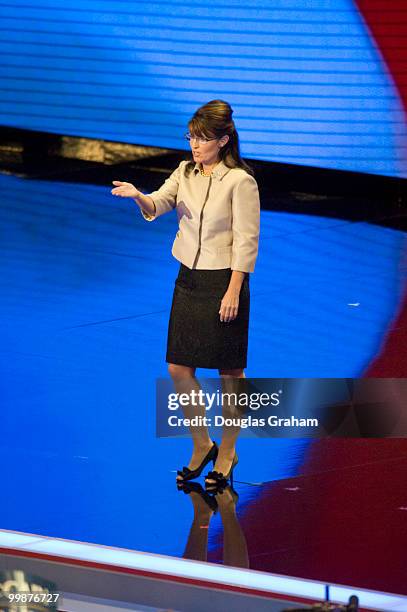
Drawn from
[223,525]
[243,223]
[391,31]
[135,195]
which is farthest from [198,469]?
[391,31]

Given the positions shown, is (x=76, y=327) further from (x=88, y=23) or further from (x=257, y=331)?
(x=88, y=23)

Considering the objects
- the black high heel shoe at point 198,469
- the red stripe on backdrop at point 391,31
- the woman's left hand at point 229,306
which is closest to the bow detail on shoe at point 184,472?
the black high heel shoe at point 198,469

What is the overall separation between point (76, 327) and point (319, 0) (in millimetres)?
5109

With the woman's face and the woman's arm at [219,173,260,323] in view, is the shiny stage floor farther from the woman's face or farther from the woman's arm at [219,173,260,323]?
the woman's face

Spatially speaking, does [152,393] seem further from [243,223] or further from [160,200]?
[243,223]

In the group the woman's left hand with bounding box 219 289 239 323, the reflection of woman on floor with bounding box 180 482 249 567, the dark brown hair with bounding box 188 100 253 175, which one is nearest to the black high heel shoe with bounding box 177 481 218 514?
the reflection of woman on floor with bounding box 180 482 249 567

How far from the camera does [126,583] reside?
393 centimetres

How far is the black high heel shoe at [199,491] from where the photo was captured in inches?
198

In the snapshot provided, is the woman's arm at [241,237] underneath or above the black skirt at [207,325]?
above

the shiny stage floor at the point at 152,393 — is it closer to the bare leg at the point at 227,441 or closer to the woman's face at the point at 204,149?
the bare leg at the point at 227,441

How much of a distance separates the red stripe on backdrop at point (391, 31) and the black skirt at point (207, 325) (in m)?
6.55

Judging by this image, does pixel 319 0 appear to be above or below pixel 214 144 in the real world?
above

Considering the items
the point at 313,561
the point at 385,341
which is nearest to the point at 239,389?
the point at 313,561

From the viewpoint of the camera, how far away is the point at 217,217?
496 centimetres
